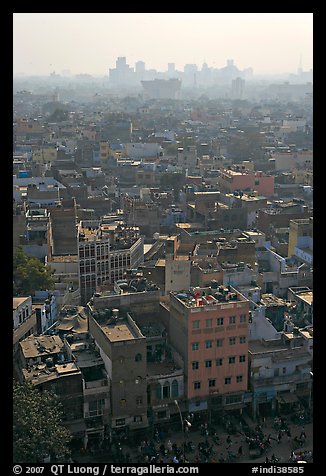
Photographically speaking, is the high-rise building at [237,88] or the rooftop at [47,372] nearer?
the rooftop at [47,372]

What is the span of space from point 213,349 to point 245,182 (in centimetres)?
1386

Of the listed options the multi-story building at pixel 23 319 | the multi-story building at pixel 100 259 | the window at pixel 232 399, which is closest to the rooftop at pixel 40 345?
the multi-story building at pixel 23 319

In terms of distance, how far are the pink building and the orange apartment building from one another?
42.6ft

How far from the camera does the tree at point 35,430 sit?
8.79 meters

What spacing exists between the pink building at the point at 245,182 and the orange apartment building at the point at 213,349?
13.0 metres

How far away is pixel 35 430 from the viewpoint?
8859 mm

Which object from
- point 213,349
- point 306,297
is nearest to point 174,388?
point 213,349

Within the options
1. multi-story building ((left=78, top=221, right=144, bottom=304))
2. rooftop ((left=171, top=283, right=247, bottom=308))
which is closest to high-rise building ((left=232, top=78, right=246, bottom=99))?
multi-story building ((left=78, top=221, right=144, bottom=304))

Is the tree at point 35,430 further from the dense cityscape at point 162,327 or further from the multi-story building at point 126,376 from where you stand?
the multi-story building at point 126,376

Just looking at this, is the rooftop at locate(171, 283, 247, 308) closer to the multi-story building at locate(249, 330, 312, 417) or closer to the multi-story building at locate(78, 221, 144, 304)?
the multi-story building at locate(249, 330, 312, 417)

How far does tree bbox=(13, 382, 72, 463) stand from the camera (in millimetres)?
8789
